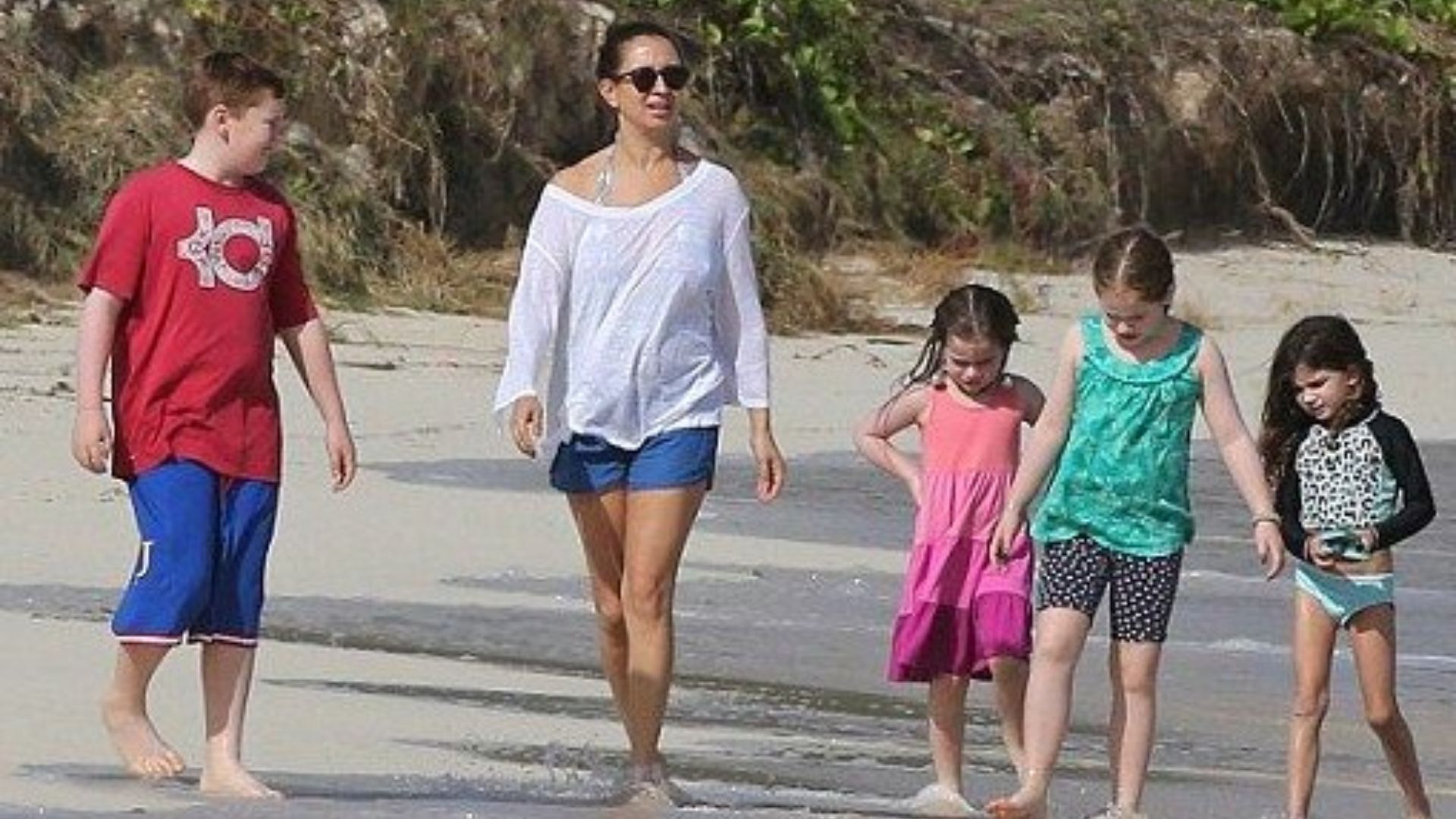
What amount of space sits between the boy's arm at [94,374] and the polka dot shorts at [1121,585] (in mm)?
1909

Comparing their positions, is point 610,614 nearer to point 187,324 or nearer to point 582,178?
point 582,178

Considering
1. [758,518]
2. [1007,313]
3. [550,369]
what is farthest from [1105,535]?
[758,518]

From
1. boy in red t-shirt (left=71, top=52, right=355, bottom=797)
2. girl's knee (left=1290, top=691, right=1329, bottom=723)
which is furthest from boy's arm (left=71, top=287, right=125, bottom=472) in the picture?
girl's knee (left=1290, top=691, right=1329, bottom=723)

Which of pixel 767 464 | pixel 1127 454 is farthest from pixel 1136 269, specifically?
pixel 767 464

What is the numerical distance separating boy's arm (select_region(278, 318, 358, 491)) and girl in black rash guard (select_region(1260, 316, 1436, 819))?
191 centimetres

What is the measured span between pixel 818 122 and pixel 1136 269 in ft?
47.2

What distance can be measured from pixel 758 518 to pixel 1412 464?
5.49m

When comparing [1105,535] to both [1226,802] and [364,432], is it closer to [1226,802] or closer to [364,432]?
[1226,802]

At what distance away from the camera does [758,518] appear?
1341 centimetres

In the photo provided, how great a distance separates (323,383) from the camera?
7883mm

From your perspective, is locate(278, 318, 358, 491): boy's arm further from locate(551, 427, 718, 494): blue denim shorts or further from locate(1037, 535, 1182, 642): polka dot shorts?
locate(1037, 535, 1182, 642): polka dot shorts

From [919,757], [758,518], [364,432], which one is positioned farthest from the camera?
[364,432]

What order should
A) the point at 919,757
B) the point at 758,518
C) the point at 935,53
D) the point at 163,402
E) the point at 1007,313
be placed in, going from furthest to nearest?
the point at 935,53, the point at 758,518, the point at 919,757, the point at 1007,313, the point at 163,402

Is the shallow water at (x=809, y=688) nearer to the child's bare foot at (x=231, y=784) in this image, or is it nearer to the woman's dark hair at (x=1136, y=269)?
the child's bare foot at (x=231, y=784)
